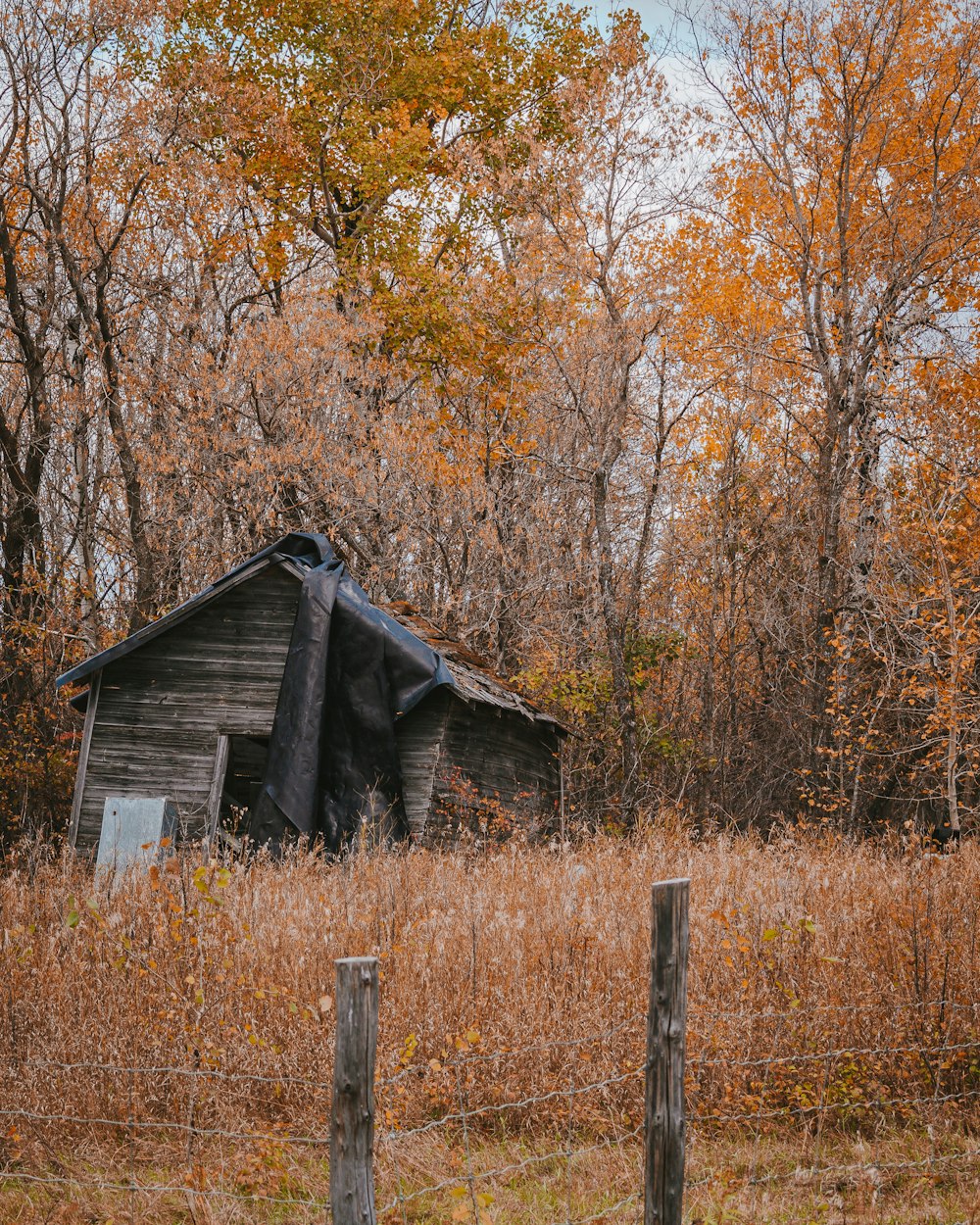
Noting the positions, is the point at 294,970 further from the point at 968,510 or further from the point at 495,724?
the point at 968,510

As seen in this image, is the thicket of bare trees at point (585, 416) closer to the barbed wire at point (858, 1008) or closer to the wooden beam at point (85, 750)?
the wooden beam at point (85, 750)

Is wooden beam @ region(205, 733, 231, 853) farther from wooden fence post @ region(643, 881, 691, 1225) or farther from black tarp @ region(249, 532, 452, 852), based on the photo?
wooden fence post @ region(643, 881, 691, 1225)

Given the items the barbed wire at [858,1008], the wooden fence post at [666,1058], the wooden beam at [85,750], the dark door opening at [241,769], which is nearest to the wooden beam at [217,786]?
the dark door opening at [241,769]

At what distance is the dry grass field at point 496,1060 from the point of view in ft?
17.6

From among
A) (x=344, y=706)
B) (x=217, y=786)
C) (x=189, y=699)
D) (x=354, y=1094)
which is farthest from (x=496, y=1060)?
(x=189, y=699)

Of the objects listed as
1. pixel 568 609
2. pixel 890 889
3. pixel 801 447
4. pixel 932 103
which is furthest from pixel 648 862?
pixel 932 103

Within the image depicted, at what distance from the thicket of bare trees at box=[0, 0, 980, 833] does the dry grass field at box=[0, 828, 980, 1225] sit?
26.9ft

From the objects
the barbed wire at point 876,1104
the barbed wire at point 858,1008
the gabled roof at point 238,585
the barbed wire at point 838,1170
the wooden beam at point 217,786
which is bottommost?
the barbed wire at point 838,1170

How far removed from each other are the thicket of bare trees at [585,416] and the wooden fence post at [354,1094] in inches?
465

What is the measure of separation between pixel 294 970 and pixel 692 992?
243 centimetres

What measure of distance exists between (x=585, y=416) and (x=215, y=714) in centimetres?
720

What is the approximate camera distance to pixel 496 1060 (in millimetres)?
6234

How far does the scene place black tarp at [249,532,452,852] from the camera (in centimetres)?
1252

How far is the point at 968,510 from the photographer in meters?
17.4
